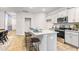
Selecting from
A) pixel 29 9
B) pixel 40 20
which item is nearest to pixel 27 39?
pixel 40 20

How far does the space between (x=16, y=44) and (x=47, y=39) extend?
1022 mm

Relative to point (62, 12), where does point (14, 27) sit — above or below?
below

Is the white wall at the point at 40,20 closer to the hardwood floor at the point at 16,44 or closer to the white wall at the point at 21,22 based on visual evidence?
the white wall at the point at 21,22

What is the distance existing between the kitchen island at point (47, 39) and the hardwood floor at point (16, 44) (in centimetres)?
17

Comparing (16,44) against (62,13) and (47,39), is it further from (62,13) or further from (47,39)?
(62,13)

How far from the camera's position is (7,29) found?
3123mm

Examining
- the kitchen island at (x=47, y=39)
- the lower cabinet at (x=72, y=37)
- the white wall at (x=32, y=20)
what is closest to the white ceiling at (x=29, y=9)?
the white wall at (x=32, y=20)

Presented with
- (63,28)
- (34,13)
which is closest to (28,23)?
(34,13)

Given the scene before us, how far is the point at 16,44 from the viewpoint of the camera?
10.1ft

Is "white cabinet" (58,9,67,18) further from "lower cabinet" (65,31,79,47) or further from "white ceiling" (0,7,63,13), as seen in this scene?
"lower cabinet" (65,31,79,47)

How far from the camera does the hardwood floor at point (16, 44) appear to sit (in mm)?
3014

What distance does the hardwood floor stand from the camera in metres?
3.01

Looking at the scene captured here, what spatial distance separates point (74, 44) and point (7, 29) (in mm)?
2237
